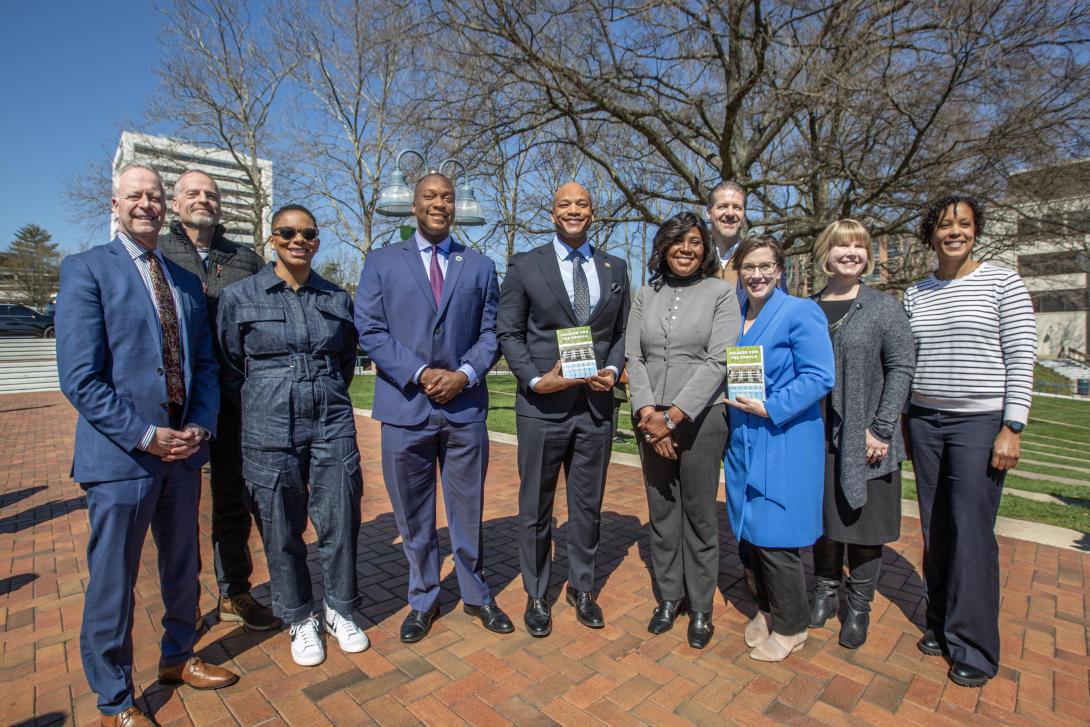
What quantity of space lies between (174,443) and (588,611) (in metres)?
2.21

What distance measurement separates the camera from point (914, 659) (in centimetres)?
298

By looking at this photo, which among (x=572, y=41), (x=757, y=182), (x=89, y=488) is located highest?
(x=572, y=41)

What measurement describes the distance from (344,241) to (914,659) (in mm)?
25216

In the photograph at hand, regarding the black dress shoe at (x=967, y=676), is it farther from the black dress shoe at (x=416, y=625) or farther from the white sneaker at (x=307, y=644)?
the white sneaker at (x=307, y=644)

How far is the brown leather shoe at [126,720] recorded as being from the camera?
237cm

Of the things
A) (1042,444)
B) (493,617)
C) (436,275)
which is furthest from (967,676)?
(1042,444)

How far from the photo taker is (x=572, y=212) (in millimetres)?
3293

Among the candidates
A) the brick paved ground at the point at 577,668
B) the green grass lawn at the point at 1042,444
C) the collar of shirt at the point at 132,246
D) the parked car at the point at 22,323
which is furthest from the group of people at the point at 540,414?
the parked car at the point at 22,323

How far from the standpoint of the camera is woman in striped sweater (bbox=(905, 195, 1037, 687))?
9.19 ft

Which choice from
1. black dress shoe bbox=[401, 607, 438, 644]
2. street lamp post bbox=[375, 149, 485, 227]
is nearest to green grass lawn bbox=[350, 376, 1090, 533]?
street lamp post bbox=[375, 149, 485, 227]

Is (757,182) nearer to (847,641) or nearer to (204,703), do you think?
A: (847,641)

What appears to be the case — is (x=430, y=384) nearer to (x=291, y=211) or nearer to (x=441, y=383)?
(x=441, y=383)

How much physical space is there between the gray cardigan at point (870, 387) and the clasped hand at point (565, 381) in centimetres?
116

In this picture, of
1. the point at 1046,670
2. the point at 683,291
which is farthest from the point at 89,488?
the point at 1046,670
